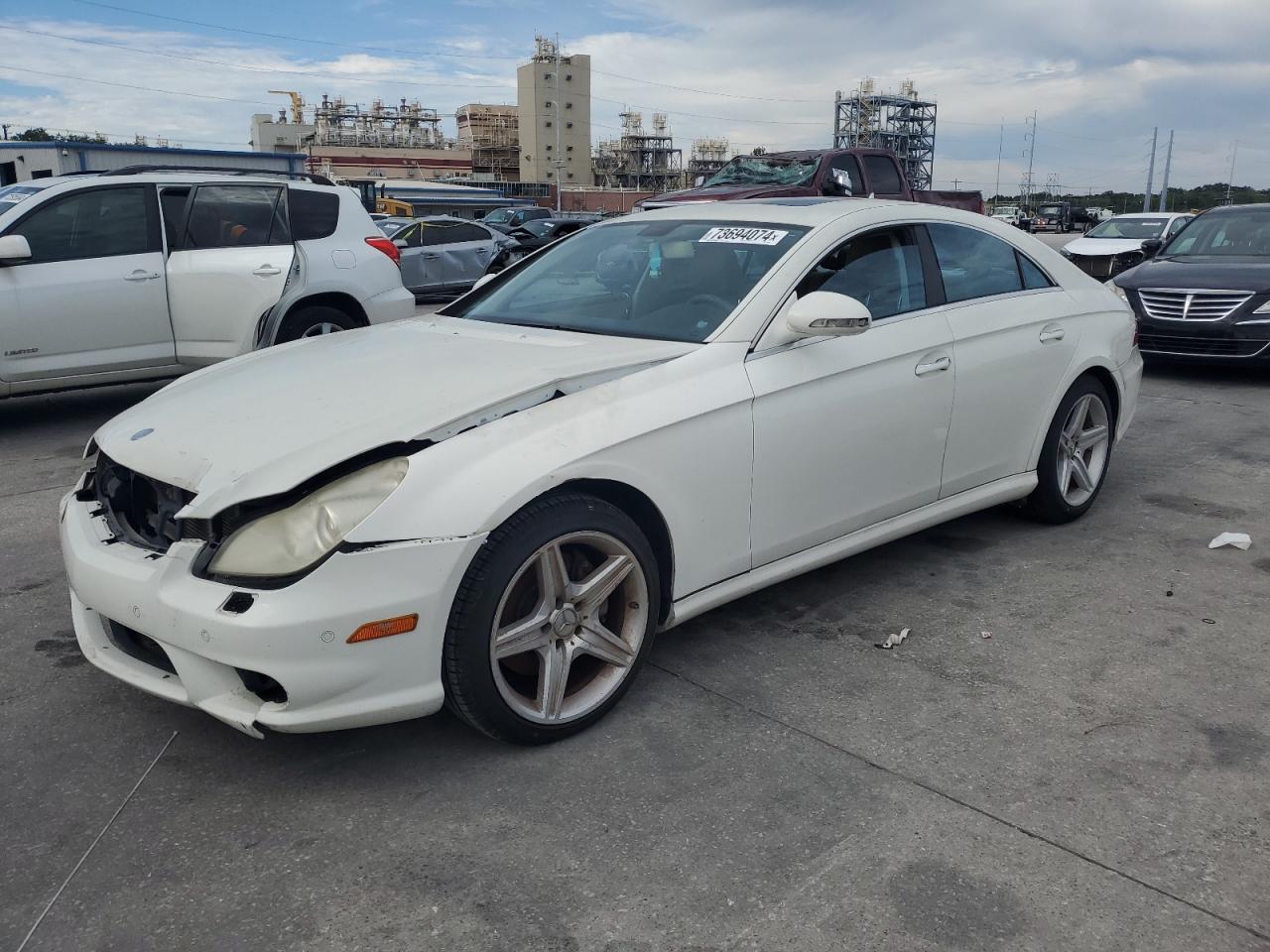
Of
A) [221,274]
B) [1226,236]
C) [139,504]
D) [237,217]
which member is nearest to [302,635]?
[139,504]

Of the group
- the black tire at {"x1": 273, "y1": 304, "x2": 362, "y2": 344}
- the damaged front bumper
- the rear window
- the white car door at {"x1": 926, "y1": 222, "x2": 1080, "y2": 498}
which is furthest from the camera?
the rear window

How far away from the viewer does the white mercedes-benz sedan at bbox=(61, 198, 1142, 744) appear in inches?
101

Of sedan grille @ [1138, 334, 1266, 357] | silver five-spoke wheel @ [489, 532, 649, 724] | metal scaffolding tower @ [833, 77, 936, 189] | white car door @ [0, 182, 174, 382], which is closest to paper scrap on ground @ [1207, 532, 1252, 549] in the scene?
silver five-spoke wheel @ [489, 532, 649, 724]

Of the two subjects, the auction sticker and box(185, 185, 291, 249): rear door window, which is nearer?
the auction sticker

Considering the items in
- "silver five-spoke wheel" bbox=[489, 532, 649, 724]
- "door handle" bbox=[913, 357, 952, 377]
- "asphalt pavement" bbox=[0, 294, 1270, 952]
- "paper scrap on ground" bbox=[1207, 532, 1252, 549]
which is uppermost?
"door handle" bbox=[913, 357, 952, 377]

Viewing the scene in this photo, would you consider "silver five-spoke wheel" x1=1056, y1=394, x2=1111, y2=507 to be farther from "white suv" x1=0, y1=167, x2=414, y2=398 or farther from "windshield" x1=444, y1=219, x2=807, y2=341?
"white suv" x1=0, y1=167, x2=414, y2=398

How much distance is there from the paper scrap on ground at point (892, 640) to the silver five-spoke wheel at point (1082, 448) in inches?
59.3

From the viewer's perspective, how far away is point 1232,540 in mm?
4691

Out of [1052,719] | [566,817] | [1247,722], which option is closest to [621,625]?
[566,817]

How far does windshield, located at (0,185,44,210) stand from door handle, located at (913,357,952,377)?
6165 millimetres

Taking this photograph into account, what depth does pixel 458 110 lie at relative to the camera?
136 meters

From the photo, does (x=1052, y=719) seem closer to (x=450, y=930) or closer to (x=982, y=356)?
(x=982, y=356)

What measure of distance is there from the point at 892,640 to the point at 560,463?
1.56 metres

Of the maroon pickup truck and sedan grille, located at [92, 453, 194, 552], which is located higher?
the maroon pickup truck
